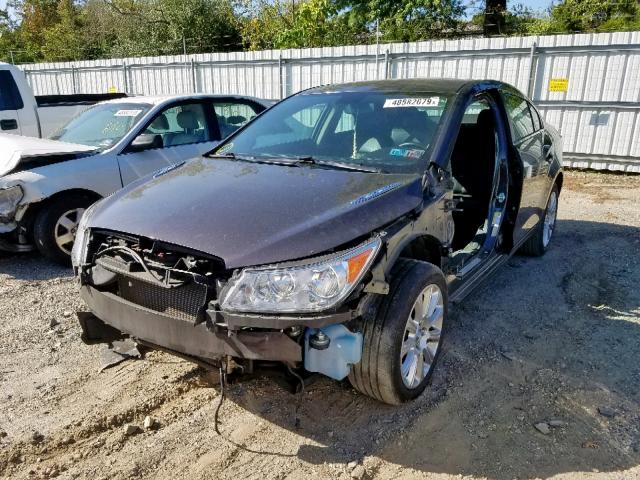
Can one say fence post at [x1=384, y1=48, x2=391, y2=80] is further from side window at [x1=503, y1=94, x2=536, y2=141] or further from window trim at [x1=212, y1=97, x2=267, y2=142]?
side window at [x1=503, y1=94, x2=536, y2=141]

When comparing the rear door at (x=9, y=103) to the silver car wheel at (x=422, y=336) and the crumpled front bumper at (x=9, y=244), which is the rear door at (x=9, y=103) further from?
the silver car wheel at (x=422, y=336)

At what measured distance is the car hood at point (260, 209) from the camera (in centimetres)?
233

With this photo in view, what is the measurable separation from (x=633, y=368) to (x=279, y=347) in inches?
95.3

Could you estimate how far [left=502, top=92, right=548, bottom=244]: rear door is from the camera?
4.19 meters

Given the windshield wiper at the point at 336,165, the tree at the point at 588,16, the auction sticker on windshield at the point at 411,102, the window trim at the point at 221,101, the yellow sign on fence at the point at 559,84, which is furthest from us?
the tree at the point at 588,16

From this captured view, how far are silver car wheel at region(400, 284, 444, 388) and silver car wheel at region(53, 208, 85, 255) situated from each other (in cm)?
359

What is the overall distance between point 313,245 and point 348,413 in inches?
41.9

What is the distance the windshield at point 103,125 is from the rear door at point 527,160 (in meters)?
3.80

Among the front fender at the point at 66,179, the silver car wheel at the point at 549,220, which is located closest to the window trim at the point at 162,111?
the front fender at the point at 66,179

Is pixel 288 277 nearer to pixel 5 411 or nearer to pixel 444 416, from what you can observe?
pixel 444 416

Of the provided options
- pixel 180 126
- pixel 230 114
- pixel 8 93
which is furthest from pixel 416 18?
pixel 180 126

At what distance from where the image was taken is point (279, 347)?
7.39 ft

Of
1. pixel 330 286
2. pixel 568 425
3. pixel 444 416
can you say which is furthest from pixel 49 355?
pixel 568 425

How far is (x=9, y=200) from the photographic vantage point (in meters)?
4.69
